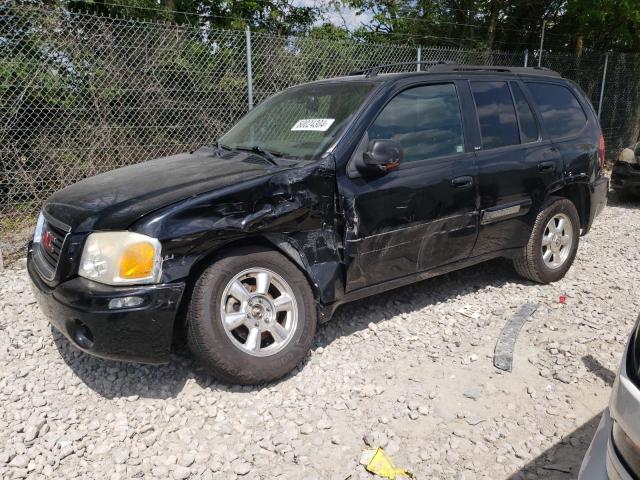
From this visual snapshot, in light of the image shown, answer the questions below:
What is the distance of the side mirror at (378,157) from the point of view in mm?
3275

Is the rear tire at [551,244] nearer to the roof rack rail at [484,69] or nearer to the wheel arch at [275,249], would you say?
the roof rack rail at [484,69]

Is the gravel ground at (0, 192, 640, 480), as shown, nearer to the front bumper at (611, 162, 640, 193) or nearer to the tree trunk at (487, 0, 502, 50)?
the front bumper at (611, 162, 640, 193)

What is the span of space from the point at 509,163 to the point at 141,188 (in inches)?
112

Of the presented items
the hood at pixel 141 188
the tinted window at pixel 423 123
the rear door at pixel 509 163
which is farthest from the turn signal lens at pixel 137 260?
the rear door at pixel 509 163

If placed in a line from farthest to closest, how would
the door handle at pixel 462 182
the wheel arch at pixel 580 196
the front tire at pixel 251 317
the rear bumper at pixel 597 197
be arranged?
the rear bumper at pixel 597 197 → the wheel arch at pixel 580 196 → the door handle at pixel 462 182 → the front tire at pixel 251 317

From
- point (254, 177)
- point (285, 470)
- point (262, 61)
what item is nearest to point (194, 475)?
point (285, 470)

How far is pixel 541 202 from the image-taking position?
448 cm

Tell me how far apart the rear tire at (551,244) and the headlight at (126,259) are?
328cm

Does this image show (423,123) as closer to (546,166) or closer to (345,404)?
(546,166)

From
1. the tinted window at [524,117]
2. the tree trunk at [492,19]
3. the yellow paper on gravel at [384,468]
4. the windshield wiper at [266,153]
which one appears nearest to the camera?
the yellow paper on gravel at [384,468]

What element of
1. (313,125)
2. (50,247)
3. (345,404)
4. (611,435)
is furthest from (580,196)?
(50,247)

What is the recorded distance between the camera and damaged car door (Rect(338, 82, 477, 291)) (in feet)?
11.0

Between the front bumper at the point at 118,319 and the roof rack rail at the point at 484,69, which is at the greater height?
the roof rack rail at the point at 484,69

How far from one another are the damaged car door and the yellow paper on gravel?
1.15 meters
